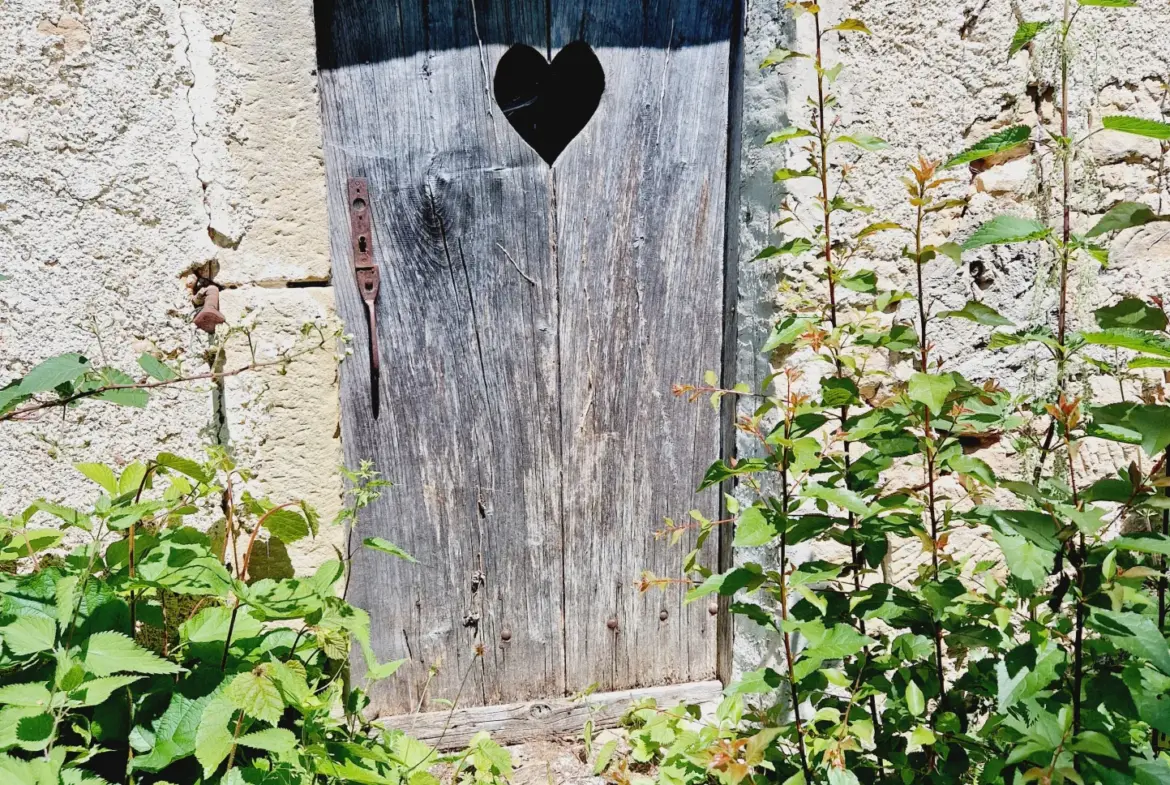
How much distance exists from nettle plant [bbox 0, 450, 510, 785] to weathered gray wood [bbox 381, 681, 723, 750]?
53cm

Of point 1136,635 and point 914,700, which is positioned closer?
point 1136,635

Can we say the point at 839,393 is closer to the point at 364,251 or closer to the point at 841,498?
the point at 841,498

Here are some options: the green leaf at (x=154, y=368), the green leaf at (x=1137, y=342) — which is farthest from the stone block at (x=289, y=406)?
the green leaf at (x=1137, y=342)

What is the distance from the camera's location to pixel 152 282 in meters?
1.65

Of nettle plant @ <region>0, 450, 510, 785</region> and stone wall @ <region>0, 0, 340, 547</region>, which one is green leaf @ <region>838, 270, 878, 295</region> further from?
stone wall @ <region>0, 0, 340, 547</region>

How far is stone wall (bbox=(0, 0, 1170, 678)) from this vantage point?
1.58m

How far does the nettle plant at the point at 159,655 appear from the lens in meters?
1.26

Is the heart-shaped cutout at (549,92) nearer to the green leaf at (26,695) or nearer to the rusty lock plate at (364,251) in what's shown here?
the rusty lock plate at (364,251)

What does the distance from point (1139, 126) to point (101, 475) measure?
1874 mm

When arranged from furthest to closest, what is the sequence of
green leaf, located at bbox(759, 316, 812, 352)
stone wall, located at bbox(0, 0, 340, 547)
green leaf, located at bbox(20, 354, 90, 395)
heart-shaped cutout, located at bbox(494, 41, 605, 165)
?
1. heart-shaped cutout, located at bbox(494, 41, 605, 165)
2. stone wall, located at bbox(0, 0, 340, 547)
3. green leaf, located at bbox(759, 316, 812, 352)
4. green leaf, located at bbox(20, 354, 90, 395)

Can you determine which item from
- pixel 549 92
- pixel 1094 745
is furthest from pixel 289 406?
pixel 1094 745

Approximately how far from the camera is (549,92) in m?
2.02

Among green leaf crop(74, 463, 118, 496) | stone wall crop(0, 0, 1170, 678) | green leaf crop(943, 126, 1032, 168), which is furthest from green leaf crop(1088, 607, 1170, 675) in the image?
green leaf crop(74, 463, 118, 496)

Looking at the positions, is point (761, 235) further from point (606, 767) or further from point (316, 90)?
point (606, 767)
